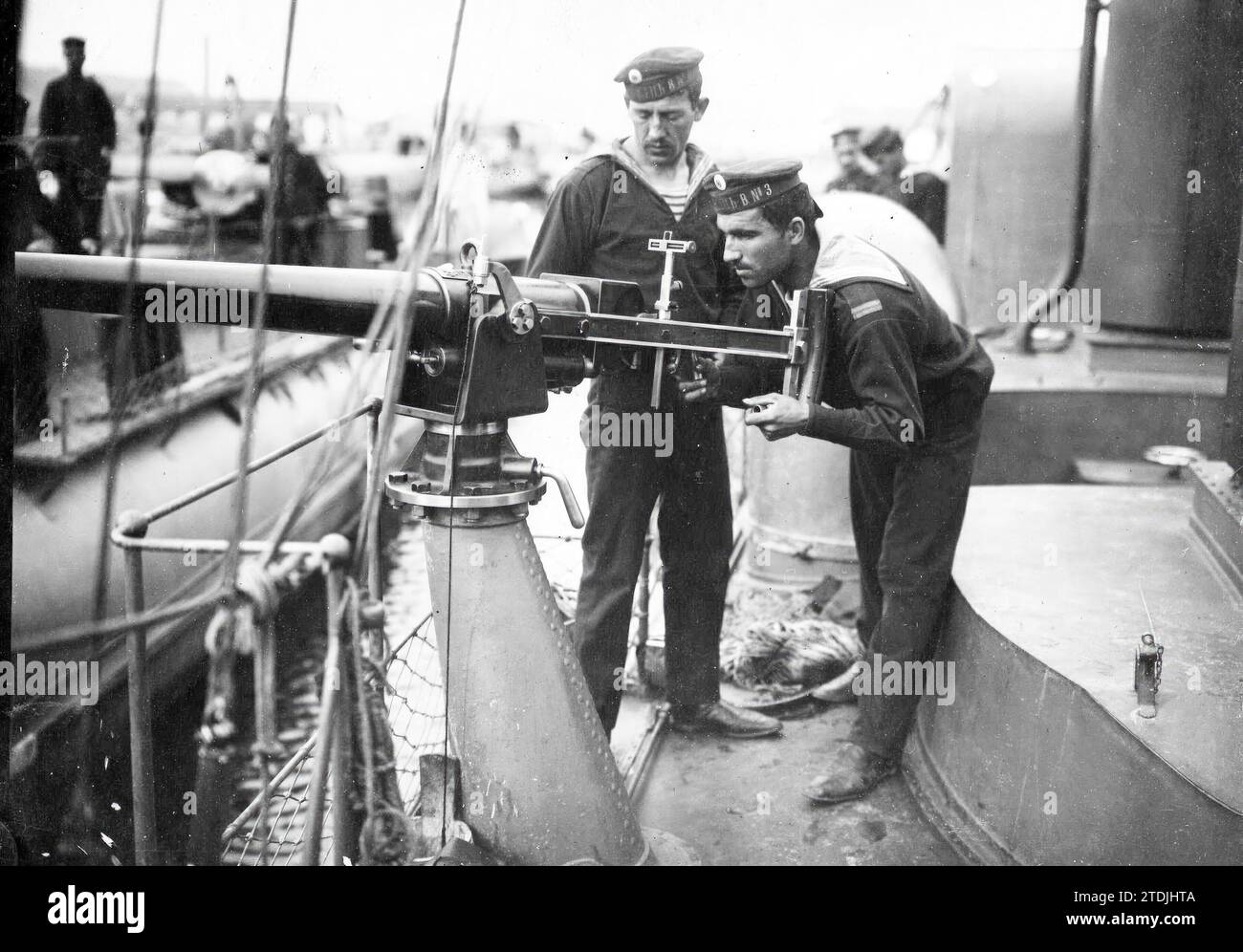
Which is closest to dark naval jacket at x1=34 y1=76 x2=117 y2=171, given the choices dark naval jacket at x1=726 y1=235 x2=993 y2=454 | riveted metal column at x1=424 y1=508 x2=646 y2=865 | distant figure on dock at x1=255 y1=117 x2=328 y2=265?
riveted metal column at x1=424 y1=508 x2=646 y2=865

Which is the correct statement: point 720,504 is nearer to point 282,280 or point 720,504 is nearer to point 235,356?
point 282,280

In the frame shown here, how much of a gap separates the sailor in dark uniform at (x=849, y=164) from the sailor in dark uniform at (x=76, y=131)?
164 inches

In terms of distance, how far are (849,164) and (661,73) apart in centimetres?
436

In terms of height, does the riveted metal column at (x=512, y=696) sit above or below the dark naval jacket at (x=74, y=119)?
below

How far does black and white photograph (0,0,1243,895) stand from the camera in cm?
227

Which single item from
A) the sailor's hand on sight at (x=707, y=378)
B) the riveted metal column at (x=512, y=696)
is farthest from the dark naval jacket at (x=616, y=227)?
the riveted metal column at (x=512, y=696)

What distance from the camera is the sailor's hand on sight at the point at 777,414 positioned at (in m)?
2.58

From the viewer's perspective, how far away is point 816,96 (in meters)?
3.30

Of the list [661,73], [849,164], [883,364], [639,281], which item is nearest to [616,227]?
[639,281]

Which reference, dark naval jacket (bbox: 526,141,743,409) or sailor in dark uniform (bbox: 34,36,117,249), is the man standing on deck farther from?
sailor in dark uniform (bbox: 34,36,117,249)

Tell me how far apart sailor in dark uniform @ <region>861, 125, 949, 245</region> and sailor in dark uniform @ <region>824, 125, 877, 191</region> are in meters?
0.07

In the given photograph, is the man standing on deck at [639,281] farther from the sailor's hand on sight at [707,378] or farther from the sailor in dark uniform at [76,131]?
the sailor in dark uniform at [76,131]

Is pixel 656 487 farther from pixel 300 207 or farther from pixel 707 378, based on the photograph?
pixel 300 207

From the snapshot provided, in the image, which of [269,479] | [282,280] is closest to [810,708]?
[282,280]
